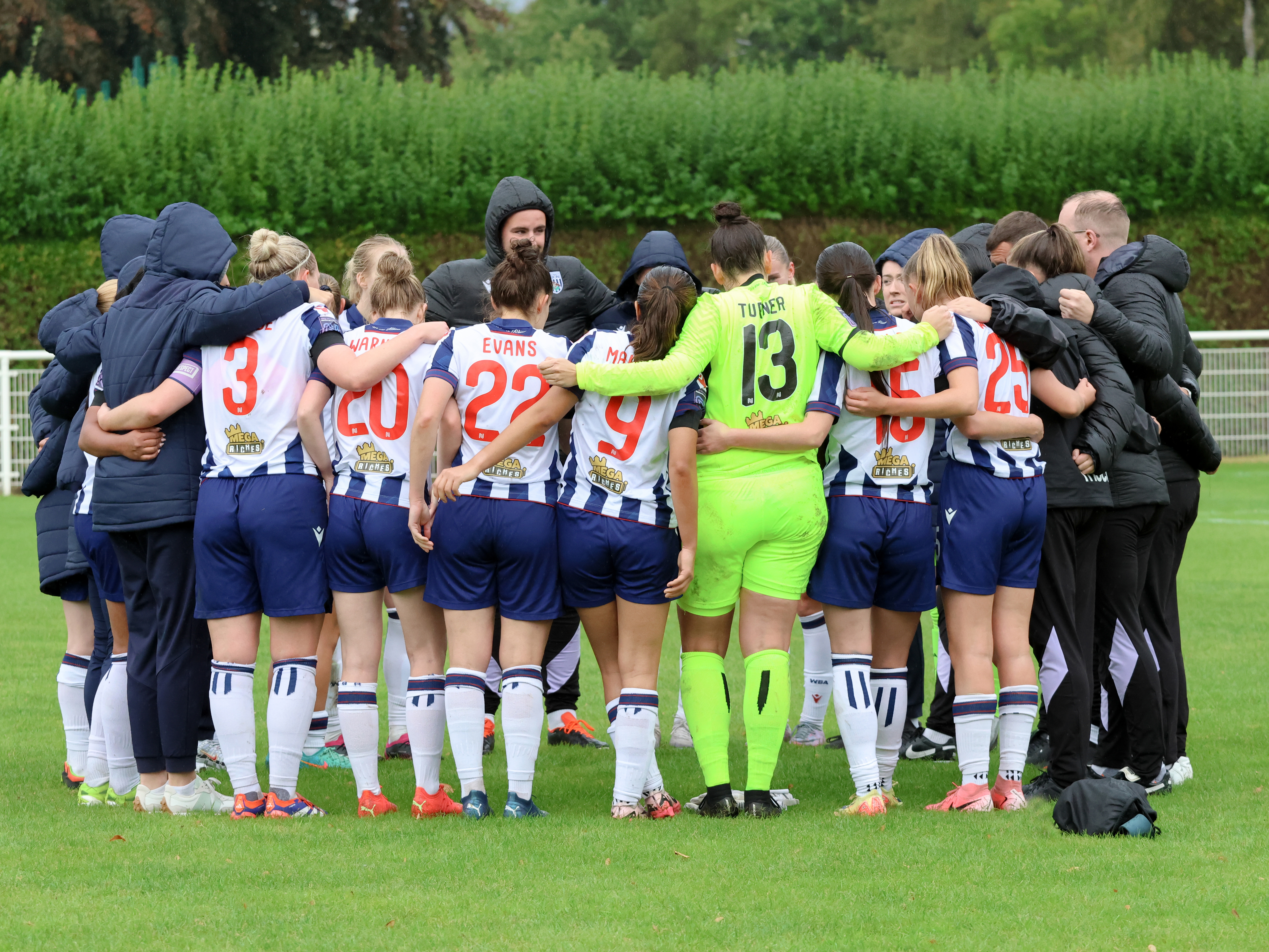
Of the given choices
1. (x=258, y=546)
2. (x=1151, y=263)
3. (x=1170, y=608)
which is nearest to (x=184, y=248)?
(x=258, y=546)

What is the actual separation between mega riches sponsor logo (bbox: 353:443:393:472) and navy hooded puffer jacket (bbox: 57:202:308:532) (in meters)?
0.57

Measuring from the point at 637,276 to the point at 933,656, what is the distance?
12.7ft

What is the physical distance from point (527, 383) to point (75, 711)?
8.26 feet

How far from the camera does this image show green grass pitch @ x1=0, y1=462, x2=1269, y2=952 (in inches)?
151

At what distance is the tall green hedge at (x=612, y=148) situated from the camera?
804 inches

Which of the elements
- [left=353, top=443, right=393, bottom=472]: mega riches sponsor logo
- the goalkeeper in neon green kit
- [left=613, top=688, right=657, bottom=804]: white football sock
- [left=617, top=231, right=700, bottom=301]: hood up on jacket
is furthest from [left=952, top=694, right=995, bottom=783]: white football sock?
[left=353, top=443, right=393, bottom=472]: mega riches sponsor logo

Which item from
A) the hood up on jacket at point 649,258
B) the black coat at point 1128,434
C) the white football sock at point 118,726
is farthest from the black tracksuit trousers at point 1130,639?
the white football sock at point 118,726

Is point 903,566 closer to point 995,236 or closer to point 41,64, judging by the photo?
point 995,236

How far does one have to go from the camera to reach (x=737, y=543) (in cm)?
503

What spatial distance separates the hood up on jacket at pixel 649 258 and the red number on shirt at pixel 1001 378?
1.36 m

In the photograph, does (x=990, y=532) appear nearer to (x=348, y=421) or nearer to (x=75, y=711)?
(x=348, y=421)

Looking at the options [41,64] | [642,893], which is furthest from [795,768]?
[41,64]

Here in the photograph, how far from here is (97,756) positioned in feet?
18.5

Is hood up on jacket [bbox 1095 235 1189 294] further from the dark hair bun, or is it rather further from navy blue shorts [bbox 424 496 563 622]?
navy blue shorts [bbox 424 496 563 622]
